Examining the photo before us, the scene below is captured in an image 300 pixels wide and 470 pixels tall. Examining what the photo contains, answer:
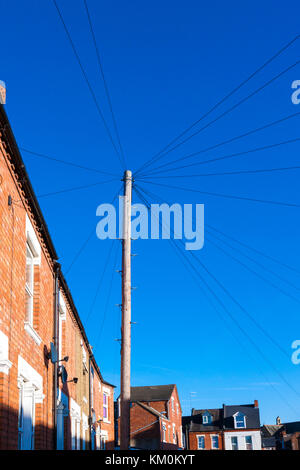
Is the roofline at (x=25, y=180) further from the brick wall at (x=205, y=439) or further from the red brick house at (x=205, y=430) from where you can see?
the brick wall at (x=205, y=439)

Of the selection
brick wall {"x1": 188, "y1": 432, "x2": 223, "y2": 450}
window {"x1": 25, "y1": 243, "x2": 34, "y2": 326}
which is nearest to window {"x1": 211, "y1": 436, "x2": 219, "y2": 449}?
brick wall {"x1": 188, "y1": 432, "x2": 223, "y2": 450}

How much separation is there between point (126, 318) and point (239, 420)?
60627 millimetres

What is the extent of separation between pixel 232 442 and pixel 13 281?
63.3m

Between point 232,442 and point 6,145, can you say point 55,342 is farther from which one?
point 232,442

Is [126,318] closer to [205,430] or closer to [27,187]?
[27,187]

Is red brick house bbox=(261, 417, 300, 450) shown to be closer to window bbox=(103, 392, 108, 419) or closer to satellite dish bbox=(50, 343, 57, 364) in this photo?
window bbox=(103, 392, 108, 419)

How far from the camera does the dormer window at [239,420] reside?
6744 cm

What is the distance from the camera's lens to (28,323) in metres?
10.5

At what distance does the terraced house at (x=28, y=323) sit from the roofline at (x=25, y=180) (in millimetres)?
18

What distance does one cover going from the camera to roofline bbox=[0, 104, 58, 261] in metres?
8.95

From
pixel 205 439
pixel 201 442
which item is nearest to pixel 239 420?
pixel 205 439

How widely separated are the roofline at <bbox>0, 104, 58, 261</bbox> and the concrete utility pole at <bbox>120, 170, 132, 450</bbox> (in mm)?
1935

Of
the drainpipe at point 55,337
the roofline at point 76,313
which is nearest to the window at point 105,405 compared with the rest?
the roofline at point 76,313
